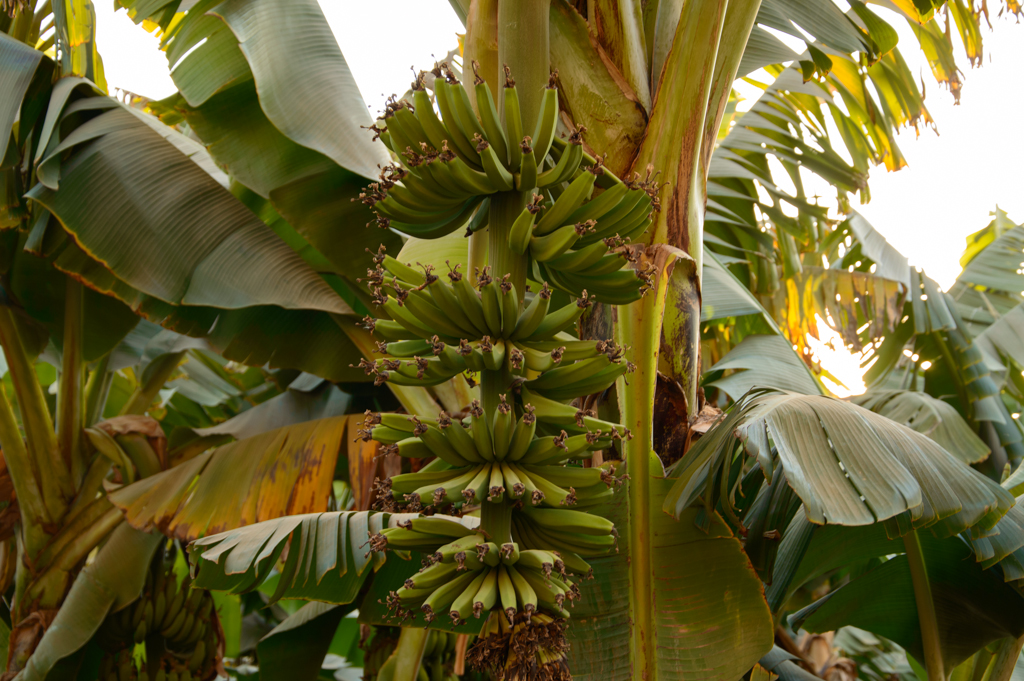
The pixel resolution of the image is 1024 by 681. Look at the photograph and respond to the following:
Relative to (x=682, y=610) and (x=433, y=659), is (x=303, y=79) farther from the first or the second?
(x=433, y=659)

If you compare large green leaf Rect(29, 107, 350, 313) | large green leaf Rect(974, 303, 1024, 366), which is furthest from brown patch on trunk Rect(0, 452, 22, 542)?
large green leaf Rect(974, 303, 1024, 366)

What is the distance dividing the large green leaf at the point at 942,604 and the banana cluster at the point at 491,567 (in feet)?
3.64

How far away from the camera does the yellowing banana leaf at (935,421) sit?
2.24m

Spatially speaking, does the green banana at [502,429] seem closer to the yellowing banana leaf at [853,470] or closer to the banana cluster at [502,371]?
the banana cluster at [502,371]

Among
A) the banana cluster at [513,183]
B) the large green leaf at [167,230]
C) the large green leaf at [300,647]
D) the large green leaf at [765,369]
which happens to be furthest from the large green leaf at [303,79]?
the large green leaf at [300,647]

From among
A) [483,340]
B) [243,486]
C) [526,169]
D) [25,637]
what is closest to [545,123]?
[526,169]

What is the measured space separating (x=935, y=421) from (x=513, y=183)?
195cm

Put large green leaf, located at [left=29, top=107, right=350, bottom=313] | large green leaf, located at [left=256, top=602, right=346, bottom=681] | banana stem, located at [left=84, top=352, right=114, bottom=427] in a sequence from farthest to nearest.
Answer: banana stem, located at [left=84, top=352, right=114, bottom=427]
large green leaf, located at [left=256, top=602, right=346, bottom=681]
large green leaf, located at [left=29, top=107, right=350, bottom=313]

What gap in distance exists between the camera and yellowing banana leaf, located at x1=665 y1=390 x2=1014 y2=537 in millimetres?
886

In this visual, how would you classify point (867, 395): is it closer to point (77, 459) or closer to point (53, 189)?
point (53, 189)

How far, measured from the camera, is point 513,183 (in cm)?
95

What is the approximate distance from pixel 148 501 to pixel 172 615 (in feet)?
3.06

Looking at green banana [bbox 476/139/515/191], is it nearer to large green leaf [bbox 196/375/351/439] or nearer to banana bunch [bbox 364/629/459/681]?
large green leaf [bbox 196/375/351/439]

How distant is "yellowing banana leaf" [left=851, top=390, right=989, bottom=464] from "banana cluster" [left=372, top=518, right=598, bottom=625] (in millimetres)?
1713
